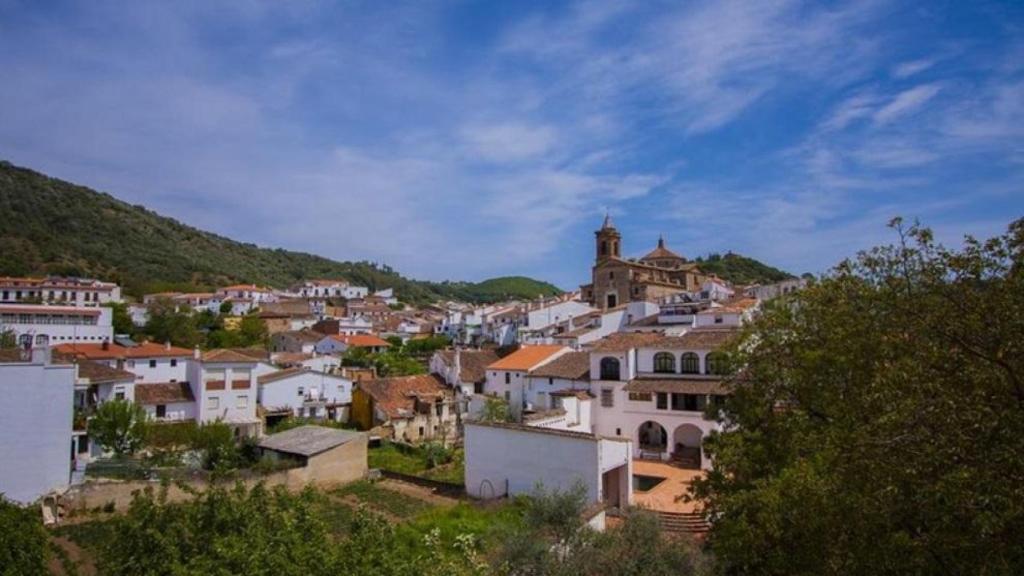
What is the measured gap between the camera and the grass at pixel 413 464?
27.9 m

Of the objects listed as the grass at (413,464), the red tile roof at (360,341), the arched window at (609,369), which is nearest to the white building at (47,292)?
the red tile roof at (360,341)

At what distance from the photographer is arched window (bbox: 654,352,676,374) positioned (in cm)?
3022

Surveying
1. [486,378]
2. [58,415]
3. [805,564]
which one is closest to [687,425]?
[486,378]

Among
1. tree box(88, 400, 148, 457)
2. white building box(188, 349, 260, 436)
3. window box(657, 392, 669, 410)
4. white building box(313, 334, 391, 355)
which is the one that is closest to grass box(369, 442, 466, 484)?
white building box(188, 349, 260, 436)

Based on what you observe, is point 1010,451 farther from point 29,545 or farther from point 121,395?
point 121,395

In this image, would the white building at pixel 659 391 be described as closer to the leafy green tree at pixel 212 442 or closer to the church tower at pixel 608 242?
the leafy green tree at pixel 212 442

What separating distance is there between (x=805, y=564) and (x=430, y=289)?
520 feet

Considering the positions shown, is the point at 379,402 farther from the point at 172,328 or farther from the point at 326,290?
the point at 326,290

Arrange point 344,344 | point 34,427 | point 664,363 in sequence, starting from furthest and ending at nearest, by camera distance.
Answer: point 344,344 < point 664,363 < point 34,427

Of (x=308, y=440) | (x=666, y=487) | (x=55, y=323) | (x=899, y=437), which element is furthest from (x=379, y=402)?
(x=899, y=437)

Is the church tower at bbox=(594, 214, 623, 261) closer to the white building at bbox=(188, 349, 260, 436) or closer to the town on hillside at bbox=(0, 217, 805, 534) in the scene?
the town on hillside at bbox=(0, 217, 805, 534)

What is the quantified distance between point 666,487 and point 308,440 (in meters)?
16.4

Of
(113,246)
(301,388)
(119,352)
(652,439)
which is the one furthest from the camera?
(113,246)

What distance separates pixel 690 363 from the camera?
29.6 meters
